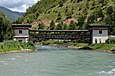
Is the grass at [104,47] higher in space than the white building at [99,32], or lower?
lower

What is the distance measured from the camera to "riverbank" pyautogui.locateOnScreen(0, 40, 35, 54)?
76188 mm

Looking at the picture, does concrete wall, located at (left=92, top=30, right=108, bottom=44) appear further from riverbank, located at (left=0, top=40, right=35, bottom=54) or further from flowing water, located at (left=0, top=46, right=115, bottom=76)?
flowing water, located at (left=0, top=46, right=115, bottom=76)

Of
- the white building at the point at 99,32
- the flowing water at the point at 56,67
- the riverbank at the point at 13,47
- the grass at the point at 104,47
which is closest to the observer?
the flowing water at the point at 56,67

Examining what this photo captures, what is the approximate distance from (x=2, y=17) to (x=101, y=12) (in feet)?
235

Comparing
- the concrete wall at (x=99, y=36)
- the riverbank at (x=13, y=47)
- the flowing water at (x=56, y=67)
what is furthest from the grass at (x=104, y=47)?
the flowing water at (x=56, y=67)

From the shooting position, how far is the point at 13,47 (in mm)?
82625

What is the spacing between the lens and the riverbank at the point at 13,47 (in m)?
76.2

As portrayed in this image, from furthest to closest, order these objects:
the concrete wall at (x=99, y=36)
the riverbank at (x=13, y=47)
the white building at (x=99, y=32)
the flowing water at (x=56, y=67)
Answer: the concrete wall at (x=99, y=36)
the white building at (x=99, y=32)
the riverbank at (x=13, y=47)
the flowing water at (x=56, y=67)

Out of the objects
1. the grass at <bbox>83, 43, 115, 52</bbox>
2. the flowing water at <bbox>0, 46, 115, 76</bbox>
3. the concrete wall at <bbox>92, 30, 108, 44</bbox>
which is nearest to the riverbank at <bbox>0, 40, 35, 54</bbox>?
the grass at <bbox>83, 43, 115, 52</bbox>

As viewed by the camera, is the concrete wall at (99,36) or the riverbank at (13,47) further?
the concrete wall at (99,36)

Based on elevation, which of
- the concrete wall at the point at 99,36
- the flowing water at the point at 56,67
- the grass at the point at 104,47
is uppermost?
the concrete wall at the point at 99,36

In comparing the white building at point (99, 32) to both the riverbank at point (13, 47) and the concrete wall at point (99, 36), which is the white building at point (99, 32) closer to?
the concrete wall at point (99, 36)

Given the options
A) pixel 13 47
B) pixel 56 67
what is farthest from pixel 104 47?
pixel 56 67

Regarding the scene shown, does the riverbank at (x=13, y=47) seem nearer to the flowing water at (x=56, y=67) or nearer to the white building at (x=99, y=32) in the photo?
the flowing water at (x=56, y=67)
